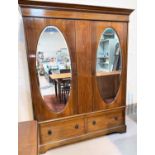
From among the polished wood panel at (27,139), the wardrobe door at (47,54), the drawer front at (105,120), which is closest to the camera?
the polished wood panel at (27,139)

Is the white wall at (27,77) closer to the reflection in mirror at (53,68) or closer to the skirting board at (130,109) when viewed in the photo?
the skirting board at (130,109)

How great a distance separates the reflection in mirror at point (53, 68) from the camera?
1903 mm

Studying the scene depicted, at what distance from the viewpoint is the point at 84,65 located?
211cm

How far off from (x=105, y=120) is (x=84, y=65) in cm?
98

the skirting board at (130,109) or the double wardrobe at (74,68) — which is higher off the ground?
the double wardrobe at (74,68)

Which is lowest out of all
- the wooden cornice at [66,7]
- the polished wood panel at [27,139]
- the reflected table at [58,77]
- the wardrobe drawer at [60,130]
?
the wardrobe drawer at [60,130]

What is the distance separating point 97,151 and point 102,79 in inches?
40.8

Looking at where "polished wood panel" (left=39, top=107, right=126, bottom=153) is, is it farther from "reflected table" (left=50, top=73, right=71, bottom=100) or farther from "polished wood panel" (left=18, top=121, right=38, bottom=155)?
"reflected table" (left=50, top=73, right=71, bottom=100)

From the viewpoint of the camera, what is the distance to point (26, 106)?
2.49m

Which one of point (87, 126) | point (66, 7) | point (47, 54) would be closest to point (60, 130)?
point (87, 126)

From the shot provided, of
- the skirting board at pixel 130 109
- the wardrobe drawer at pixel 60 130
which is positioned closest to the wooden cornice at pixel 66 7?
Answer: the wardrobe drawer at pixel 60 130

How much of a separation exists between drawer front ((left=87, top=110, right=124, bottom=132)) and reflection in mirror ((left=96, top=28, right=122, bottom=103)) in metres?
0.25

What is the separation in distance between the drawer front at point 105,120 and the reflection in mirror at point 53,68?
0.57 meters

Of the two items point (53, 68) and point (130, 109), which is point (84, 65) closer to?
point (53, 68)
